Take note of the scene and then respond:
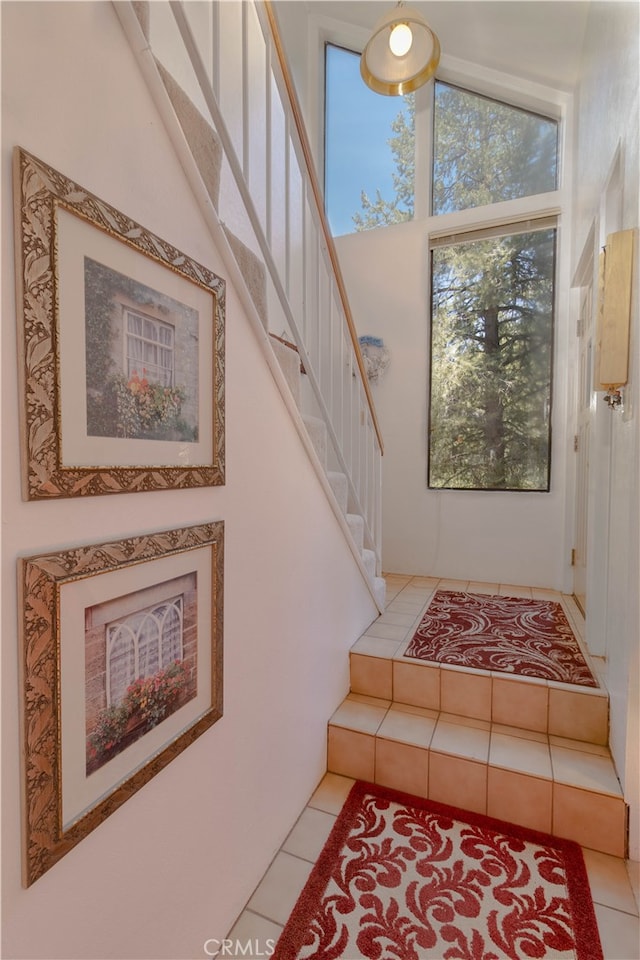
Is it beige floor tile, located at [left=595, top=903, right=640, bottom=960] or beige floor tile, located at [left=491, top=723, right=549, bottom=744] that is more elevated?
beige floor tile, located at [left=491, top=723, right=549, bottom=744]

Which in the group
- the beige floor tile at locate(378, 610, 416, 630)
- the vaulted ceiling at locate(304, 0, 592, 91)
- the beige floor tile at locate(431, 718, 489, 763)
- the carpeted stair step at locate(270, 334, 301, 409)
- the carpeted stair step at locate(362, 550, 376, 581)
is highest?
the vaulted ceiling at locate(304, 0, 592, 91)

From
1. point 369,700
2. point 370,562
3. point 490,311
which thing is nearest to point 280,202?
point 490,311

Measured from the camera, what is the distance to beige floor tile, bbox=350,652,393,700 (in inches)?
77.5

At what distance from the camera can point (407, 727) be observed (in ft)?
5.83

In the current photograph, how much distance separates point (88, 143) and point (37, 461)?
53 centimetres

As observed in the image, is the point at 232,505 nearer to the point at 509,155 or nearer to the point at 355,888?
the point at 355,888

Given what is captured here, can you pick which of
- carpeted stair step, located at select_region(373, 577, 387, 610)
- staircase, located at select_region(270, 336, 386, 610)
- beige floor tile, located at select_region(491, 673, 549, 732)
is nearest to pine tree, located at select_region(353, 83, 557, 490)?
carpeted stair step, located at select_region(373, 577, 387, 610)

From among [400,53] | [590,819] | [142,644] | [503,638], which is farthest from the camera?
[400,53]

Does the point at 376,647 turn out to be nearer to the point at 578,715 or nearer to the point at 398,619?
the point at 398,619

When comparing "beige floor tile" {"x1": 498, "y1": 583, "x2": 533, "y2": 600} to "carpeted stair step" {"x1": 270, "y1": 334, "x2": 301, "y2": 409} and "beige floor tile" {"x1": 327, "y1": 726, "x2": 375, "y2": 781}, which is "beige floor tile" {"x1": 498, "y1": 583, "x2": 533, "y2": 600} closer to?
"beige floor tile" {"x1": 327, "y1": 726, "x2": 375, "y2": 781}

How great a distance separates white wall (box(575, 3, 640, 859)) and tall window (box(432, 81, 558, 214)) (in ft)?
3.35

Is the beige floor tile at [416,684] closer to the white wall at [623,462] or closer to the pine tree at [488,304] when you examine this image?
the white wall at [623,462]

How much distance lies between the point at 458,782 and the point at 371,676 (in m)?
0.52

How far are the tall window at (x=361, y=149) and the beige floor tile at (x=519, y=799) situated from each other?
3.57 metres
